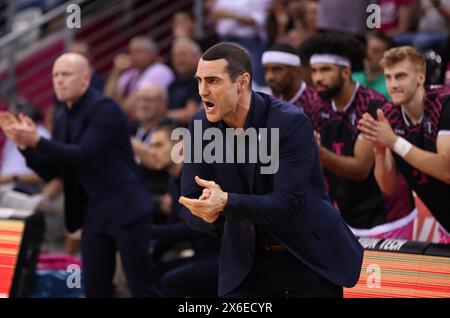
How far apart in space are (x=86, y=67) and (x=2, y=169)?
3.38m

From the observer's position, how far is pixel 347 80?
639cm

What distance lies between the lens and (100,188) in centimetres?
669

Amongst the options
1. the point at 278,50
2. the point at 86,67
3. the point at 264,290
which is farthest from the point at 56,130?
the point at 264,290

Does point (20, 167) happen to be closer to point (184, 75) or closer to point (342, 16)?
point (184, 75)

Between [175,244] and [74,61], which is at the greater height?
[74,61]

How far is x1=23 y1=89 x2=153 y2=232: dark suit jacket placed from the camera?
6.57 m

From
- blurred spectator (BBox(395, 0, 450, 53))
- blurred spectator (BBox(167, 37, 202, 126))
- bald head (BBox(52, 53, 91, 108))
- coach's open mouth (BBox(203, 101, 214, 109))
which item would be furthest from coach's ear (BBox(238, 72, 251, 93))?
blurred spectator (BBox(167, 37, 202, 126))

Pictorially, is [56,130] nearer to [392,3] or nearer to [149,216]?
[149,216]

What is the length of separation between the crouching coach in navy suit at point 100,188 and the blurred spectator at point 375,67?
73.5 inches

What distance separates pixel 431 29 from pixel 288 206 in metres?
5.13

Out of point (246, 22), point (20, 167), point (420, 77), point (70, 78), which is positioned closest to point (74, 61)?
point (70, 78)

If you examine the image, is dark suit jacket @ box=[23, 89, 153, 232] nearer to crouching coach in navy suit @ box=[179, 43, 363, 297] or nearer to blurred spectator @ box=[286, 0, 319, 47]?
crouching coach in navy suit @ box=[179, 43, 363, 297]

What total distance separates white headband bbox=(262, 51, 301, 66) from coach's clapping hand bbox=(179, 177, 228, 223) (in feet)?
10.2

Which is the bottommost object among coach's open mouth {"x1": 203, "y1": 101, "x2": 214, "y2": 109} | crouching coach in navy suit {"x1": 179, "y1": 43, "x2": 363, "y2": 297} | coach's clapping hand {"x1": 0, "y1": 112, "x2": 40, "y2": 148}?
crouching coach in navy suit {"x1": 179, "y1": 43, "x2": 363, "y2": 297}
